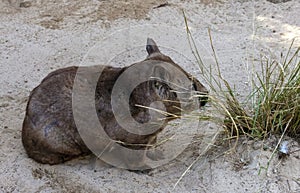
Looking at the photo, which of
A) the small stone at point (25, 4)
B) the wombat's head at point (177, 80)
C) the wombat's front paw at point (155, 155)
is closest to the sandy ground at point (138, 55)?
the small stone at point (25, 4)

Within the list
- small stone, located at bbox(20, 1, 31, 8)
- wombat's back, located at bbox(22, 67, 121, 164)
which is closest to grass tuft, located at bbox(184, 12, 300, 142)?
wombat's back, located at bbox(22, 67, 121, 164)

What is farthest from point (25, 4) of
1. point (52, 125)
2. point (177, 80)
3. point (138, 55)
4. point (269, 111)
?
point (269, 111)

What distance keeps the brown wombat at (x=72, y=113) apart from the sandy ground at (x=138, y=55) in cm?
15

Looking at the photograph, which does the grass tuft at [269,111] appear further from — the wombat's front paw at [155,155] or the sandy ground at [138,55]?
the wombat's front paw at [155,155]

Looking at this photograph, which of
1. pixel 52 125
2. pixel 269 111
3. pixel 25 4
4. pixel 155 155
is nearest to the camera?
pixel 269 111

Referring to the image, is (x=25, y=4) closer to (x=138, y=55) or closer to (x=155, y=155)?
(x=138, y=55)

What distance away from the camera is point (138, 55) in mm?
5387

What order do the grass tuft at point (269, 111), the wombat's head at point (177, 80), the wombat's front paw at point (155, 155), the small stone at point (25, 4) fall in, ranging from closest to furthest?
1. the grass tuft at point (269, 111)
2. the wombat's head at point (177, 80)
3. the wombat's front paw at point (155, 155)
4. the small stone at point (25, 4)

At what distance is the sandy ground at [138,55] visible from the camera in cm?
381

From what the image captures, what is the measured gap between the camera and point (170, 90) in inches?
155

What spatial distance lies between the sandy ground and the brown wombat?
0.50ft

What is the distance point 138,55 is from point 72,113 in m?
1.57

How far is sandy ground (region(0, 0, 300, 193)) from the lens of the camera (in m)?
3.81

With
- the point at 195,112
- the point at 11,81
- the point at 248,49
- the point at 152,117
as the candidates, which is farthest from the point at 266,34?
the point at 11,81
